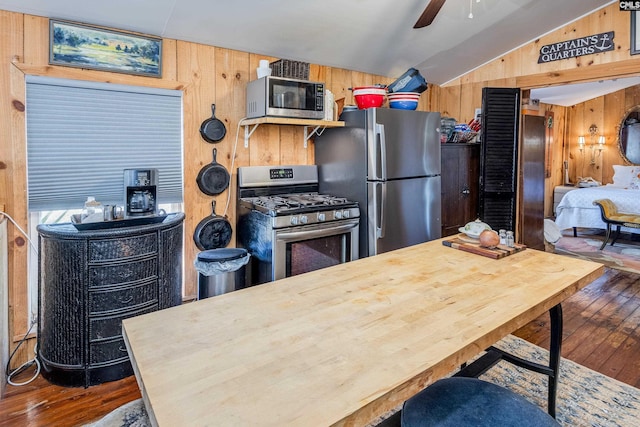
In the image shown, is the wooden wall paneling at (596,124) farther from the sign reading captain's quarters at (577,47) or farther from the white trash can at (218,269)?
the white trash can at (218,269)

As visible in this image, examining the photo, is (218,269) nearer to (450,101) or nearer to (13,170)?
(13,170)

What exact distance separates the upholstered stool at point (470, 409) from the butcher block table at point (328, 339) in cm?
24

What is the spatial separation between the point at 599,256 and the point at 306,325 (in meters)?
5.33

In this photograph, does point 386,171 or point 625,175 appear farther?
point 625,175

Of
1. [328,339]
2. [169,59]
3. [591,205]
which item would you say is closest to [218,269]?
[169,59]

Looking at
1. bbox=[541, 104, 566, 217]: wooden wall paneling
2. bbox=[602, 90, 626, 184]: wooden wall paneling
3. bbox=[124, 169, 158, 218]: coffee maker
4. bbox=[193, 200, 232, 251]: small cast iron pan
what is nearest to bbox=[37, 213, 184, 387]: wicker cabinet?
bbox=[124, 169, 158, 218]: coffee maker

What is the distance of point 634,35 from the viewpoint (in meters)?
3.45

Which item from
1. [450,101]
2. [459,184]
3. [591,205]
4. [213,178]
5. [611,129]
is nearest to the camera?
[213,178]

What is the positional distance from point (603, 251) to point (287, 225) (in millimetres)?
4799

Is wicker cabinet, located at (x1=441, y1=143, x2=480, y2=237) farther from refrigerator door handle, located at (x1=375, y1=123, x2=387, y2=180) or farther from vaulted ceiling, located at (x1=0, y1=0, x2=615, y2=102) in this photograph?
refrigerator door handle, located at (x1=375, y1=123, x2=387, y2=180)

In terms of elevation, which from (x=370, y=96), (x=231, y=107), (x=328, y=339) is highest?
(x=370, y=96)

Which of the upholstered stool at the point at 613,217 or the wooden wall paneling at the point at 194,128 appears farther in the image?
the upholstered stool at the point at 613,217

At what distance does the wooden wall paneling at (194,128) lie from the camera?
285cm

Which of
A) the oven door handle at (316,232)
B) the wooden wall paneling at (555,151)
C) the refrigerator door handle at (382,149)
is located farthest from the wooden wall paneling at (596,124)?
the oven door handle at (316,232)
